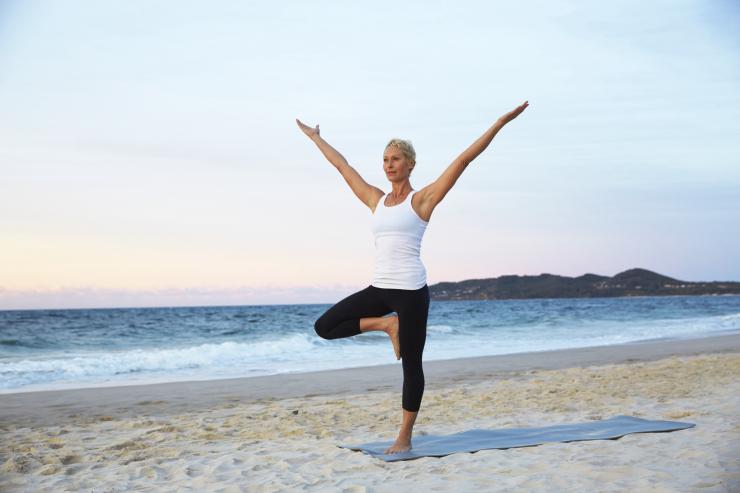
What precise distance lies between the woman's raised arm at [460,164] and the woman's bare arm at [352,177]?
0.41 meters

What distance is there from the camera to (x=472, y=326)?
30656mm

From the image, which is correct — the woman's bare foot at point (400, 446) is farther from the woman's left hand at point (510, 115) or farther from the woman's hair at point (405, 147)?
the woman's left hand at point (510, 115)

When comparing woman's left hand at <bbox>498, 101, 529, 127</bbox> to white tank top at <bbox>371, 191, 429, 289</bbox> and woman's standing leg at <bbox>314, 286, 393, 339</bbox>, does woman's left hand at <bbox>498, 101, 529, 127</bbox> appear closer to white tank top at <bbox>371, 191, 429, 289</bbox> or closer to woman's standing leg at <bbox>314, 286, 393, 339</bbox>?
white tank top at <bbox>371, 191, 429, 289</bbox>

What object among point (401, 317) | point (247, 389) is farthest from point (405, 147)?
point (247, 389)

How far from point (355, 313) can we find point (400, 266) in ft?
1.35

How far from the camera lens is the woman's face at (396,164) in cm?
435

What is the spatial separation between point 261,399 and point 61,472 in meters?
3.83

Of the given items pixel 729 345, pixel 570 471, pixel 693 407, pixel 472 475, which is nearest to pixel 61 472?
pixel 472 475

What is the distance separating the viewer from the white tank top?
4215 mm

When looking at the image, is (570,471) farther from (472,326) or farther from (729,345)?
(472,326)

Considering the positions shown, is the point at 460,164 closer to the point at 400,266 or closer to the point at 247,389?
the point at 400,266

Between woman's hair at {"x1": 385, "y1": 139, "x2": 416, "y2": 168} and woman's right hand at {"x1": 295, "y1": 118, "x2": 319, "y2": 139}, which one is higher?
woman's right hand at {"x1": 295, "y1": 118, "x2": 319, "y2": 139}

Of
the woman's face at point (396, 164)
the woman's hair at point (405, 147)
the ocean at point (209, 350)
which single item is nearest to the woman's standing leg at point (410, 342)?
the woman's face at point (396, 164)

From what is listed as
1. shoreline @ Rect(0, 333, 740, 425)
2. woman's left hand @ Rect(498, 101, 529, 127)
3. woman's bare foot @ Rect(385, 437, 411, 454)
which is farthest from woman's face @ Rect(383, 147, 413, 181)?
shoreline @ Rect(0, 333, 740, 425)
